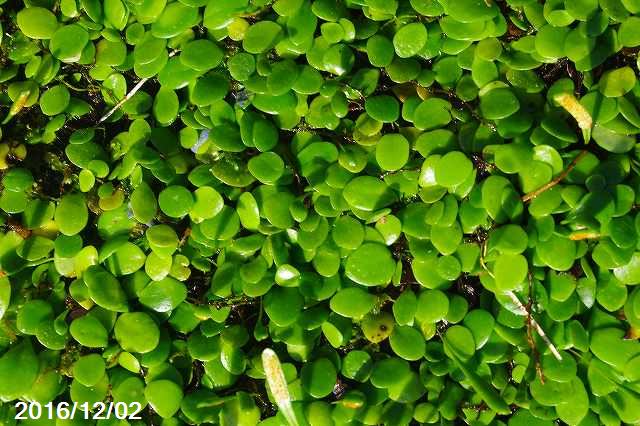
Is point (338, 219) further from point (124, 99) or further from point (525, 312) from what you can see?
point (124, 99)

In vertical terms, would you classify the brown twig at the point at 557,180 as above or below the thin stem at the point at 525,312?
above

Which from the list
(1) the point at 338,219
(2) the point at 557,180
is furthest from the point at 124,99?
(2) the point at 557,180

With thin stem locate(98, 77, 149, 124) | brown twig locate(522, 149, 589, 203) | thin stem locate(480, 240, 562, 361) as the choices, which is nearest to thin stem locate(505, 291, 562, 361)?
thin stem locate(480, 240, 562, 361)

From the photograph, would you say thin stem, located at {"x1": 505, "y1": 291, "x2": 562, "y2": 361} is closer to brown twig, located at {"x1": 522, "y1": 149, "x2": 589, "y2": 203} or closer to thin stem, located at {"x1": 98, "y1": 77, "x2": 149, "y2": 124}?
brown twig, located at {"x1": 522, "y1": 149, "x2": 589, "y2": 203}

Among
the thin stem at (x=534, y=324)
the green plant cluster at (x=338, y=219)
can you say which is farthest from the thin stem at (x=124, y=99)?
the thin stem at (x=534, y=324)

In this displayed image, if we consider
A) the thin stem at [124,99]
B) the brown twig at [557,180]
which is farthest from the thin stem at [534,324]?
the thin stem at [124,99]

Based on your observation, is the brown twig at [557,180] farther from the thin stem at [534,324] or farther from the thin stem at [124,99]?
the thin stem at [124,99]

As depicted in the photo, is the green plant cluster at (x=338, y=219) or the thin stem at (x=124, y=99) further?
the thin stem at (x=124, y=99)

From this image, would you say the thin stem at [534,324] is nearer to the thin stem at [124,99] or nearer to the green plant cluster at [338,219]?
the green plant cluster at [338,219]
